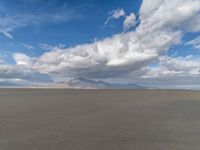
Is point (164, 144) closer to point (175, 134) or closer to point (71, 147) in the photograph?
point (175, 134)

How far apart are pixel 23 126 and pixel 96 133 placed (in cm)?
518

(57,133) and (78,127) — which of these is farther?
(78,127)

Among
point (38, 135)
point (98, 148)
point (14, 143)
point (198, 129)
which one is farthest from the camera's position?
point (198, 129)

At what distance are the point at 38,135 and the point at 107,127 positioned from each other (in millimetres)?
4275

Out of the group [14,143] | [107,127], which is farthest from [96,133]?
[14,143]

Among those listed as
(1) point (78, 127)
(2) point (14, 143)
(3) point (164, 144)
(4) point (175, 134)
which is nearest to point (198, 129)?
(4) point (175, 134)

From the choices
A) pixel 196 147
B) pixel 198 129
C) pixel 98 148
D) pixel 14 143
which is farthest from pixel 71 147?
pixel 198 129

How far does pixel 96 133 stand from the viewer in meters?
8.73

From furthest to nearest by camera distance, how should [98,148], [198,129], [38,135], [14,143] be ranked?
[198,129] → [38,135] → [14,143] → [98,148]

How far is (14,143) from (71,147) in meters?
2.87

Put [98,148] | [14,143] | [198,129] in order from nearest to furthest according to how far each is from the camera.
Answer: [98,148]
[14,143]
[198,129]

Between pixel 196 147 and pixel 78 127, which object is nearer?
pixel 196 147

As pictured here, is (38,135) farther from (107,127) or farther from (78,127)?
(107,127)

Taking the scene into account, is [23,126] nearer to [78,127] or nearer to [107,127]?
[78,127]
